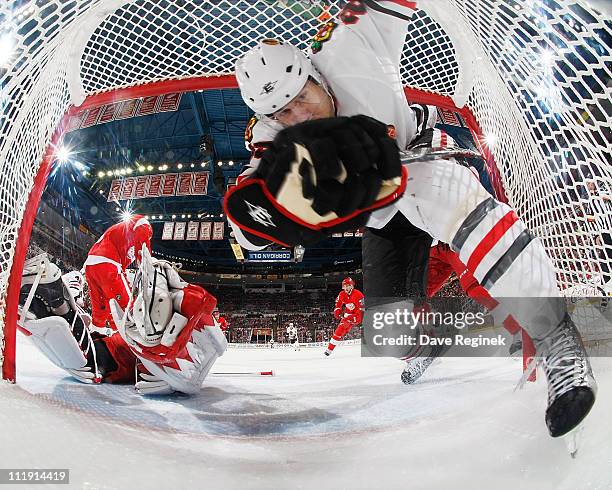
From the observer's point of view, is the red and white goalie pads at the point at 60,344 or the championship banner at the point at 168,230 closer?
the red and white goalie pads at the point at 60,344

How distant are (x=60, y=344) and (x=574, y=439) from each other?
1.18m

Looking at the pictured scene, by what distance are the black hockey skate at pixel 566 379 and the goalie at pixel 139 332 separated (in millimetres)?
739

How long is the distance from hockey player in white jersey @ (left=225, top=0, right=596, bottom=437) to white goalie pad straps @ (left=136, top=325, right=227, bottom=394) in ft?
1.54

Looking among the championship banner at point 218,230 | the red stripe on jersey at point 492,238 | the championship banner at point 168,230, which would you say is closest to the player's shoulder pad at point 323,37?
the red stripe on jersey at point 492,238

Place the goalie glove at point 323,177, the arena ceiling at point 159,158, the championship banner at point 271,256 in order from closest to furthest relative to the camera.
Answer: the goalie glove at point 323,177, the arena ceiling at point 159,158, the championship banner at point 271,256

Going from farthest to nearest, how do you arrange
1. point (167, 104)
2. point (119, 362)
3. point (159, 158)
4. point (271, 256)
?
point (271, 256)
point (159, 158)
point (167, 104)
point (119, 362)

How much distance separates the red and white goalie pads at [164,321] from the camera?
96 cm

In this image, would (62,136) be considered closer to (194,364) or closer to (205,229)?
(194,364)

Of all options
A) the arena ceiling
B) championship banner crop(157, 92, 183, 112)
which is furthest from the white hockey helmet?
the arena ceiling

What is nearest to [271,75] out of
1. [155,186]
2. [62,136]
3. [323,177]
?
[323,177]

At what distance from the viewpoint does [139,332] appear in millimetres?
979

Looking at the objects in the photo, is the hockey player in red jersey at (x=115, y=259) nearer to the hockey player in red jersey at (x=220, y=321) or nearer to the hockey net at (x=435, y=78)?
the hockey net at (x=435, y=78)

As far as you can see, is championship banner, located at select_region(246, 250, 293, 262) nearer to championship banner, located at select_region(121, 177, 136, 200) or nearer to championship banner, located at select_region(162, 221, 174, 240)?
championship banner, located at select_region(162, 221, 174, 240)

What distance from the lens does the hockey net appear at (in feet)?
2.37
